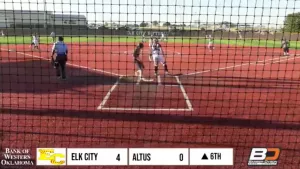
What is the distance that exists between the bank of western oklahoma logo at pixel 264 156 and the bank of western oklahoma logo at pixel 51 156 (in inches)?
123

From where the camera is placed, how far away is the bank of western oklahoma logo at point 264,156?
19.4ft

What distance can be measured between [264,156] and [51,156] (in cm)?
361

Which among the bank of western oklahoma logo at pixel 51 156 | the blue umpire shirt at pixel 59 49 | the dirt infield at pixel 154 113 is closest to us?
the bank of western oklahoma logo at pixel 51 156

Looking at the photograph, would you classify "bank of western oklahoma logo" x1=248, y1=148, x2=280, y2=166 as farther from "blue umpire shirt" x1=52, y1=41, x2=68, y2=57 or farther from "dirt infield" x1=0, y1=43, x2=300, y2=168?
"blue umpire shirt" x1=52, y1=41, x2=68, y2=57

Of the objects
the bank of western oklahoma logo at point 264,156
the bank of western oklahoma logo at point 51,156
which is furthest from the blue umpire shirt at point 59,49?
the bank of western oklahoma logo at point 264,156

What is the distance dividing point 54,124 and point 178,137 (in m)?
2.68

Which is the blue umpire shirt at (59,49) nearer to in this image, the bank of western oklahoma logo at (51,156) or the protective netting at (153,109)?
the protective netting at (153,109)

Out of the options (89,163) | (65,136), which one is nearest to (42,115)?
(65,136)

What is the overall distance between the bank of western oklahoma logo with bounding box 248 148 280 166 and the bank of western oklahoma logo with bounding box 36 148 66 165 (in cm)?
312

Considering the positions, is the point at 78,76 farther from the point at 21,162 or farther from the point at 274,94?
the point at 21,162

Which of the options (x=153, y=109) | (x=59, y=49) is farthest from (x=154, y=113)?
(x=59, y=49)

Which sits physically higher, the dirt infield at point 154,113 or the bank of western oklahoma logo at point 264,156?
the dirt infield at point 154,113

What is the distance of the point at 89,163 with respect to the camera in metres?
5.80

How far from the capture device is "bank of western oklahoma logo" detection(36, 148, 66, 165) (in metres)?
5.82
